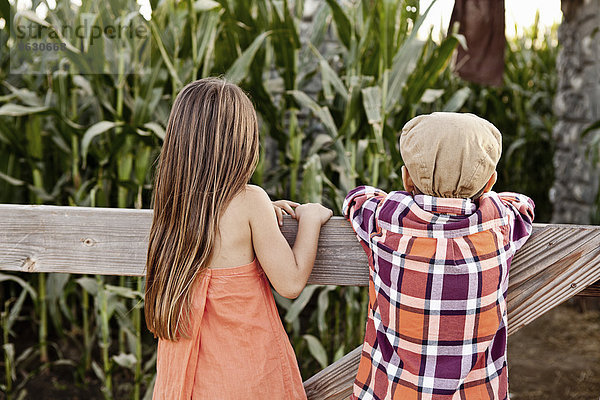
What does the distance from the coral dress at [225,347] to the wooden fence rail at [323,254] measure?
132 millimetres

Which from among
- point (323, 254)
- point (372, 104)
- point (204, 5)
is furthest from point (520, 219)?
point (204, 5)

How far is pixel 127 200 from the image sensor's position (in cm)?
230

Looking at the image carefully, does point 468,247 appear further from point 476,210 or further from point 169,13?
point 169,13

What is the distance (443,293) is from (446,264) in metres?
0.05

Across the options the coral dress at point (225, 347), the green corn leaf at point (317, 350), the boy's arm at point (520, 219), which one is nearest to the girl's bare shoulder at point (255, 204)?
the coral dress at point (225, 347)

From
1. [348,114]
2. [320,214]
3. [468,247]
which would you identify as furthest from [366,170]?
[468,247]

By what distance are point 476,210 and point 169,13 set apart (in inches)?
59.7

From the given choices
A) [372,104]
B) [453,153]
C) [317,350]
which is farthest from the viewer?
[317,350]

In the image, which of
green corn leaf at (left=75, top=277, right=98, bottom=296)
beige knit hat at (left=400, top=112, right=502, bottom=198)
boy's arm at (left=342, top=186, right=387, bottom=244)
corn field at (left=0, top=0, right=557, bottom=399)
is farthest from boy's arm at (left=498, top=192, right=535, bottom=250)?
green corn leaf at (left=75, top=277, right=98, bottom=296)

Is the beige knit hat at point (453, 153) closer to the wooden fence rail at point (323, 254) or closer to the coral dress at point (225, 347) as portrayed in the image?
the wooden fence rail at point (323, 254)

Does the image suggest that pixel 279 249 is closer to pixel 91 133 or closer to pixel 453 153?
pixel 453 153

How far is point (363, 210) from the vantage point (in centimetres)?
105

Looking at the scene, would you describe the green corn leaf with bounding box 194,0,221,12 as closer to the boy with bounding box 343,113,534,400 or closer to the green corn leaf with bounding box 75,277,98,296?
the green corn leaf with bounding box 75,277,98,296

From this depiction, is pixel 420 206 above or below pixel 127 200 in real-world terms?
above
